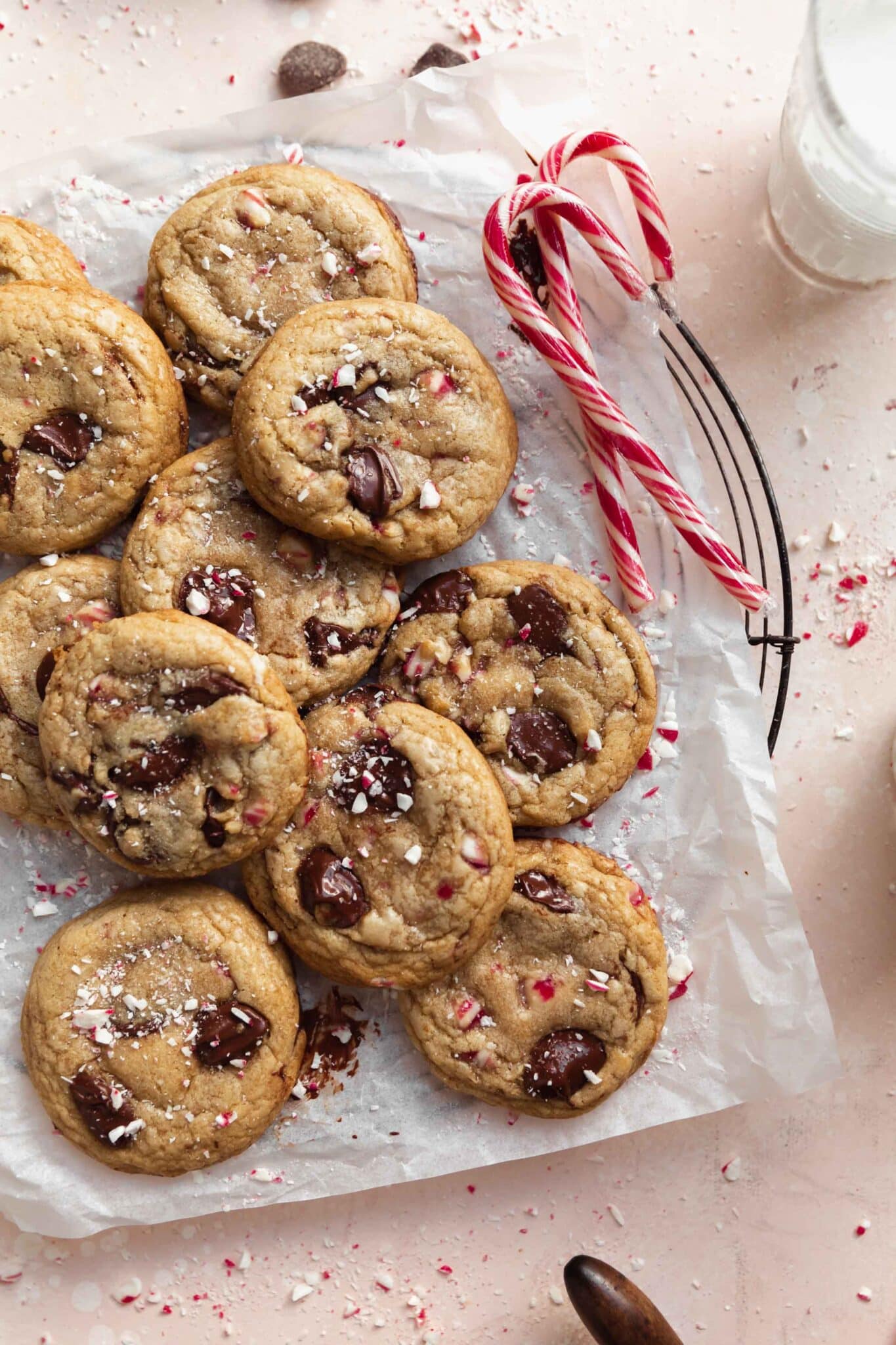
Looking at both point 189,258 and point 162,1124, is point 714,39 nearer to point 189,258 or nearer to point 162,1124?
point 189,258

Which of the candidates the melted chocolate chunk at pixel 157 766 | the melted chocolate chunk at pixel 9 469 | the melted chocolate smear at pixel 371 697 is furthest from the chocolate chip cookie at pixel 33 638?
the melted chocolate smear at pixel 371 697

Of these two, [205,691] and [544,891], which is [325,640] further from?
[544,891]

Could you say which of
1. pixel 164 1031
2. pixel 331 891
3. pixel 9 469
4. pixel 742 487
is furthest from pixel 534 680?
pixel 9 469

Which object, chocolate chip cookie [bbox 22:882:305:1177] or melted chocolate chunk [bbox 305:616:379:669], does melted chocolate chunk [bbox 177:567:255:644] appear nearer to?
melted chocolate chunk [bbox 305:616:379:669]

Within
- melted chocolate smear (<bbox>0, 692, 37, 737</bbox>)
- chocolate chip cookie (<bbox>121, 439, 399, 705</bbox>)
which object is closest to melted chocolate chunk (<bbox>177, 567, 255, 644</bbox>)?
chocolate chip cookie (<bbox>121, 439, 399, 705</bbox>)

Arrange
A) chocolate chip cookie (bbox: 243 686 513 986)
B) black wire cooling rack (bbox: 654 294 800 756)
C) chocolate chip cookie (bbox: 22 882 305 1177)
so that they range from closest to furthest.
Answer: chocolate chip cookie (bbox: 243 686 513 986), chocolate chip cookie (bbox: 22 882 305 1177), black wire cooling rack (bbox: 654 294 800 756)
